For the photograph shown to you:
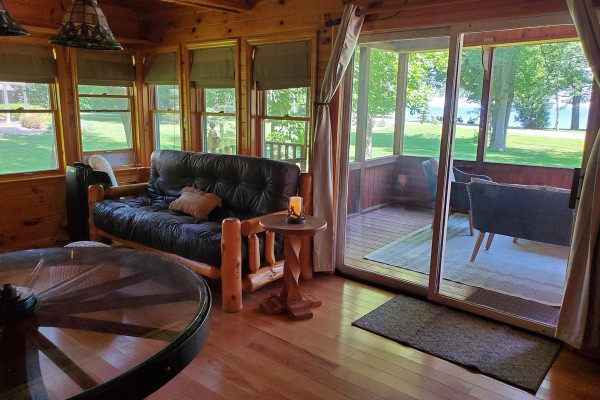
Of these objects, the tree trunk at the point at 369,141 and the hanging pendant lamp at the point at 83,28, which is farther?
the tree trunk at the point at 369,141

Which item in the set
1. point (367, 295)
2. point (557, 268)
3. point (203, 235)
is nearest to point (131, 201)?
point (203, 235)

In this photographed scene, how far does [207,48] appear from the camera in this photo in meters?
4.55

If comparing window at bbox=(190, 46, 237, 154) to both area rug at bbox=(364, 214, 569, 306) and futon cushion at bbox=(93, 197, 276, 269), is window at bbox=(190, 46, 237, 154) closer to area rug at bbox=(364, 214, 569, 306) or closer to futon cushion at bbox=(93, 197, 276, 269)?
futon cushion at bbox=(93, 197, 276, 269)

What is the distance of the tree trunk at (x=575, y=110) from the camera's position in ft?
9.02

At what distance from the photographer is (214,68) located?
4.50 metres

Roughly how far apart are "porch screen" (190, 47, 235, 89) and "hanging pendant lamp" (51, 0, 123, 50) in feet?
7.53

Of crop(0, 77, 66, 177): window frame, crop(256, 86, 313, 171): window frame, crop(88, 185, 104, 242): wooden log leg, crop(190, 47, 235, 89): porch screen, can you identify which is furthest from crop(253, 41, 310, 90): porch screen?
crop(0, 77, 66, 177): window frame

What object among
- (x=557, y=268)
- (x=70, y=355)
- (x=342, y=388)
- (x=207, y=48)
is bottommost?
(x=342, y=388)

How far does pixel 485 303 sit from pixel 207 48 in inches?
136

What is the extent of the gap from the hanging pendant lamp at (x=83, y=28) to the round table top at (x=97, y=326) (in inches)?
39.4

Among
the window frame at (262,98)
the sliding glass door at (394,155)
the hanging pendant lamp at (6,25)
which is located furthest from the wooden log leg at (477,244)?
the hanging pendant lamp at (6,25)

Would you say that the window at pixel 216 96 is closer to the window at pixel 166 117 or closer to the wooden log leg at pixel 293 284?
the window at pixel 166 117

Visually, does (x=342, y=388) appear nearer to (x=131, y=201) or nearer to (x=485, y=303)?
(x=485, y=303)

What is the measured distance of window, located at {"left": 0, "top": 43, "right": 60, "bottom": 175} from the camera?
4.26m
